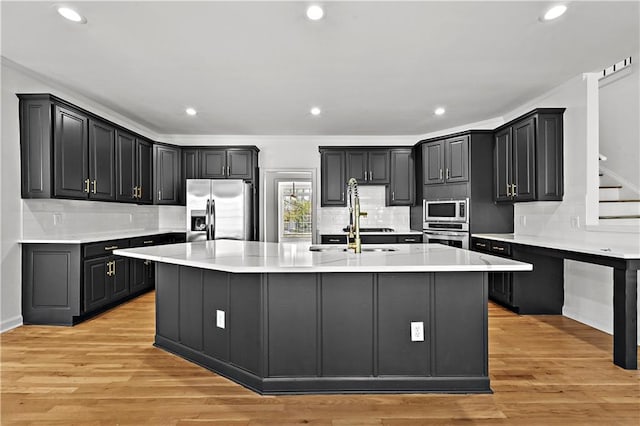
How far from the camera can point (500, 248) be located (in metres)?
4.46

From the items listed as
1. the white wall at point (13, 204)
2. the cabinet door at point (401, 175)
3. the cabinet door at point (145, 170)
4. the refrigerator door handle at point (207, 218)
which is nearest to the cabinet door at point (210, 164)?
the refrigerator door handle at point (207, 218)

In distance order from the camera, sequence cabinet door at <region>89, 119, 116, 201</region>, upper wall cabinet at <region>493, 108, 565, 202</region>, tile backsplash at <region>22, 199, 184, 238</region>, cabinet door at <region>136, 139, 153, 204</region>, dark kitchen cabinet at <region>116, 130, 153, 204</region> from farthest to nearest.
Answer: cabinet door at <region>136, 139, 153, 204</region> < dark kitchen cabinet at <region>116, 130, 153, 204</region> < cabinet door at <region>89, 119, 116, 201</region> < upper wall cabinet at <region>493, 108, 565, 202</region> < tile backsplash at <region>22, 199, 184, 238</region>

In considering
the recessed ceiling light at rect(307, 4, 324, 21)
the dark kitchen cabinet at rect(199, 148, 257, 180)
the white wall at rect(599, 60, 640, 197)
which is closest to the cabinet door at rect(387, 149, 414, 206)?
the dark kitchen cabinet at rect(199, 148, 257, 180)

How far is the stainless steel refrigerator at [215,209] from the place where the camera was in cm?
580

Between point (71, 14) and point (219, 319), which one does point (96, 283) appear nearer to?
point (219, 319)

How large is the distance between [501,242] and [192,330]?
11.7ft

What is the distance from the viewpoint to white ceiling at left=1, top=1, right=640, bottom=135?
8.58ft

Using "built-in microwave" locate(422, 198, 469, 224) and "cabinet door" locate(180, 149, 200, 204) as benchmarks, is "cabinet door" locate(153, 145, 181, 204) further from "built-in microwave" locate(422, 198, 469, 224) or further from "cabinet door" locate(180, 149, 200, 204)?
"built-in microwave" locate(422, 198, 469, 224)

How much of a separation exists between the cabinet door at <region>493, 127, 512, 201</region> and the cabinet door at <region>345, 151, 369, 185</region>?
78.2 inches

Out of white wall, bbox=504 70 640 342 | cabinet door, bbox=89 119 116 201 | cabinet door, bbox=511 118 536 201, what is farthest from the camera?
cabinet door, bbox=89 119 116 201

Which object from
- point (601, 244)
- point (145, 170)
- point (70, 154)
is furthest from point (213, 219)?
point (601, 244)

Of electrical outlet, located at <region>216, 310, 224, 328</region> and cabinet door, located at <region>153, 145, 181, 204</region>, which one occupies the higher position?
cabinet door, located at <region>153, 145, 181, 204</region>

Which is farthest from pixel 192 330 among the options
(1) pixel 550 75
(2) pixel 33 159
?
(1) pixel 550 75

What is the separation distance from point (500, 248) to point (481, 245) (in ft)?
1.64
